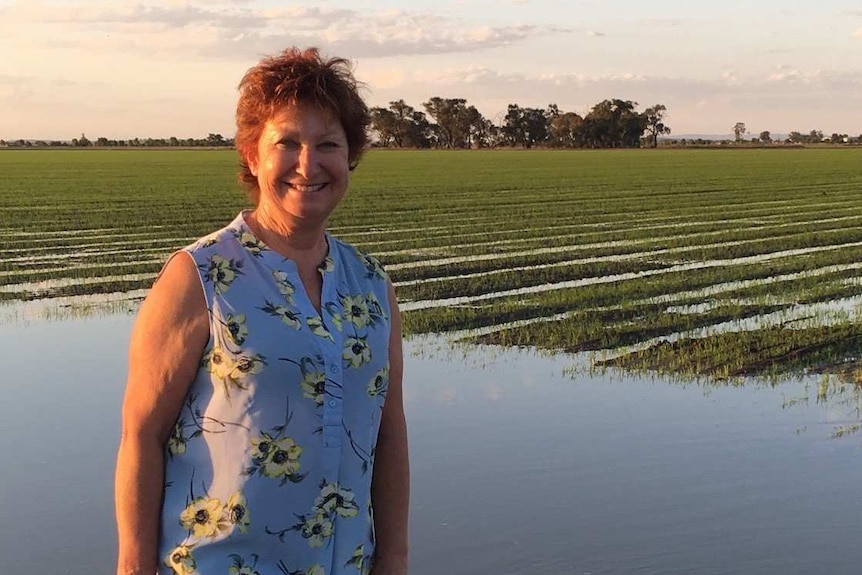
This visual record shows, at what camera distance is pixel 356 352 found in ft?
7.85

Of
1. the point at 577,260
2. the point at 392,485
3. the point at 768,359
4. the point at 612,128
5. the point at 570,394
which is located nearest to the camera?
the point at 392,485

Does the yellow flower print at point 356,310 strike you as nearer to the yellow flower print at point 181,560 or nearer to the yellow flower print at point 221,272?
the yellow flower print at point 221,272

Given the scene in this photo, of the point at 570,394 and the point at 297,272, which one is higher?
the point at 297,272

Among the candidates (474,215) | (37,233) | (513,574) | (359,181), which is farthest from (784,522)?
(359,181)

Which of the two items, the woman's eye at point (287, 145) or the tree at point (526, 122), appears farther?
the tree at point (526, 122)

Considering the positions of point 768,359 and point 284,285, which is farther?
point 768,359

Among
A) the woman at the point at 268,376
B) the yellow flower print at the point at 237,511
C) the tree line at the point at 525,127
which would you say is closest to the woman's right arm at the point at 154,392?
the woman at the point at 268,376

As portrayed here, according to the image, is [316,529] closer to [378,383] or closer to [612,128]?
[378,383]

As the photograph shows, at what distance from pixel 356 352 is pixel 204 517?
15.9 inches

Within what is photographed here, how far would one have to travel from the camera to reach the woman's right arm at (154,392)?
2.25 m

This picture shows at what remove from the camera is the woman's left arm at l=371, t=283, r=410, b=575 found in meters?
2.59

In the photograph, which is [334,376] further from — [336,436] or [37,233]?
[37,233]

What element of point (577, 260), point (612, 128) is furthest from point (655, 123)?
point (577, 260)

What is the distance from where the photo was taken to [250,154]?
250cm
